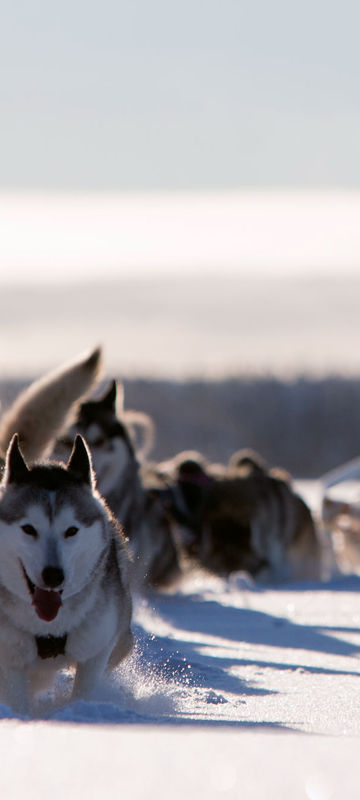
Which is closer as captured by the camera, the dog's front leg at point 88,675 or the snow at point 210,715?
the snow at point 210,715

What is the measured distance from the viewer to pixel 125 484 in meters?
6.89

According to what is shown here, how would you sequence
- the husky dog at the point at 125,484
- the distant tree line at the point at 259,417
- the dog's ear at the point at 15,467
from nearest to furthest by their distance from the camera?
the dog's ear at the point at 15,467 < the husky dog at the point at 125,484 < the distant tree line at the point at 259,417

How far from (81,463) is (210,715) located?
2.51 feet

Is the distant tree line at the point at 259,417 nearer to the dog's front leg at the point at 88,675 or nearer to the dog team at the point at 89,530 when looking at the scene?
the dog team at the point at 89,530

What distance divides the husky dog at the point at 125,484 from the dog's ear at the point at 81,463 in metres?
3.04

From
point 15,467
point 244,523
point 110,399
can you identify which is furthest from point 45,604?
point 244,523

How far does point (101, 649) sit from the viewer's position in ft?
10.5

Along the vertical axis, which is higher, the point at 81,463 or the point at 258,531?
the point at 258,531

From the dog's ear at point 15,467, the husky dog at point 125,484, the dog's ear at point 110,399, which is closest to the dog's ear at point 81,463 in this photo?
the dog's ear at point 15,467

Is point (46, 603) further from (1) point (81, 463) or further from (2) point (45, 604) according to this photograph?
(1) point (81, 463)

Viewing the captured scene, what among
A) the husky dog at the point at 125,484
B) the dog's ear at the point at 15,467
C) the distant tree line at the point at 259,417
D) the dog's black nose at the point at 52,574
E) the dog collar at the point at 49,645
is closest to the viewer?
the dog's black nose at the point at 52,574

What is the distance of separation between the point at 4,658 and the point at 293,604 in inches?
133

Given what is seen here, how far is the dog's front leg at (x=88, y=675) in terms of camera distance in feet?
10.3

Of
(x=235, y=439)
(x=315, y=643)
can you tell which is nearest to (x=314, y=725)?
(x=315, y=643)
